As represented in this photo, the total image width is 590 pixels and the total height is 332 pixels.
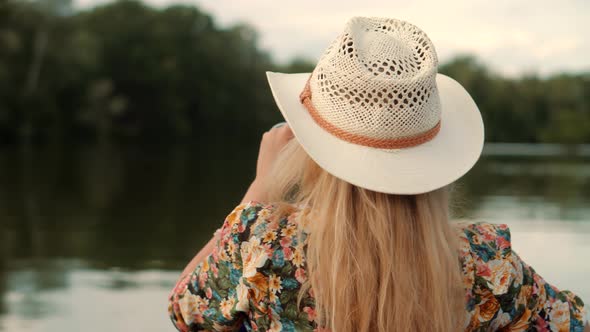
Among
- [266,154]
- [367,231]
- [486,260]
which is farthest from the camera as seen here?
[266,154]

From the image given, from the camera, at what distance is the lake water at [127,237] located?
591 cm

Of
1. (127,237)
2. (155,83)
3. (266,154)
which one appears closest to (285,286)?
(266,154)

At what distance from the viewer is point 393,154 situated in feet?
5.55

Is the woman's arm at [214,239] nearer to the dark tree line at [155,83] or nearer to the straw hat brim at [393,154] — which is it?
the straw hat brim at [393,154]

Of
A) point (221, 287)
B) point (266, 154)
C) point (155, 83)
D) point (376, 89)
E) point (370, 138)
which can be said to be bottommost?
point (155, 83)

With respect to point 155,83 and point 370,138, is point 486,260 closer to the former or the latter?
point 370,138

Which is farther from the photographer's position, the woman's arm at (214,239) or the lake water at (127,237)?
the lake water at (127,237)

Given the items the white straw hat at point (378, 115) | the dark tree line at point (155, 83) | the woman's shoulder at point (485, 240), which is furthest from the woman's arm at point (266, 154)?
the dark tree line at point (155, 83)

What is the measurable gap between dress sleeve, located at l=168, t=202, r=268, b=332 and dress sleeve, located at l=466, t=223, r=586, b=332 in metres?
0.46

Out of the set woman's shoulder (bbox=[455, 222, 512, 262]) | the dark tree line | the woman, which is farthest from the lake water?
the dark tree line

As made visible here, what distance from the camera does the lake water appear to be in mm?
5914

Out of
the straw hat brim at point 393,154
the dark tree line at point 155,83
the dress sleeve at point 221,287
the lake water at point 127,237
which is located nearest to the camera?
the straw hat brim at point 393,154

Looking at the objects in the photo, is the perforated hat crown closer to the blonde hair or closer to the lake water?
the blonde hair

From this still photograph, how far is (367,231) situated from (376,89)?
272mm
